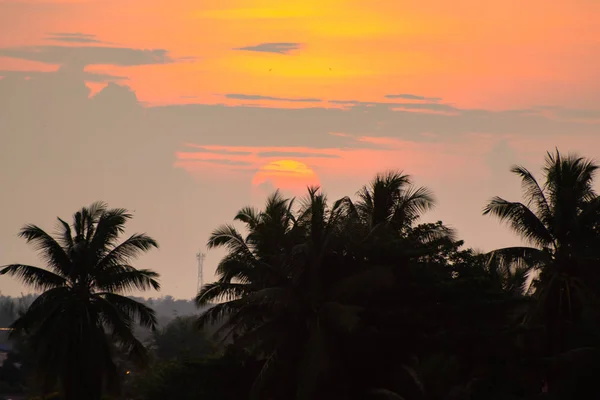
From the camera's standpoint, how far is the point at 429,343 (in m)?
49.8

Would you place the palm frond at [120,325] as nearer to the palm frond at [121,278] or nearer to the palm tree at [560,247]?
the palm frond at [121,278]

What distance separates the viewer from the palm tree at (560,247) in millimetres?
50094

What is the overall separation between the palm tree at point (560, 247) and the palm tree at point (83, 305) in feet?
54.0

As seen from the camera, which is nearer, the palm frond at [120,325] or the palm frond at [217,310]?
the palm frond at [217,310]

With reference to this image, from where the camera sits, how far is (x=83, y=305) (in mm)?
50875

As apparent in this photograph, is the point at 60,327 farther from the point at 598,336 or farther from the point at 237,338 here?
the point at 598,336

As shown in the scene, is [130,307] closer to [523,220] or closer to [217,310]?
[217,310]

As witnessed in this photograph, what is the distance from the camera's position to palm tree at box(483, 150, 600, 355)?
1972 inches

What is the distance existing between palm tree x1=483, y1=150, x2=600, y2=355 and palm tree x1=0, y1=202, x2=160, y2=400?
16452 millimetres

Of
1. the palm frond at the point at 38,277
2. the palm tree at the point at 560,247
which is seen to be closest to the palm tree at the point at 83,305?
the palm frond at the point at 38,277

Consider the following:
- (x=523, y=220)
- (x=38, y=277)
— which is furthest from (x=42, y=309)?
(x=523, y=220)

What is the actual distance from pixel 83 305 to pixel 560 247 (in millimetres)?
21436

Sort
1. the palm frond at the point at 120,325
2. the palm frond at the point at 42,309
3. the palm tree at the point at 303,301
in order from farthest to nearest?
the palm frond at the point at 120,325 → the palm frond at the point at 42,309 → the palm tree at the point at 303,301

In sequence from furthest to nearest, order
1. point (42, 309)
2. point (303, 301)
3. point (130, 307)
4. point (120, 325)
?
point (130, 307), point (120, 325), point (42, 309), point (303, 301)
